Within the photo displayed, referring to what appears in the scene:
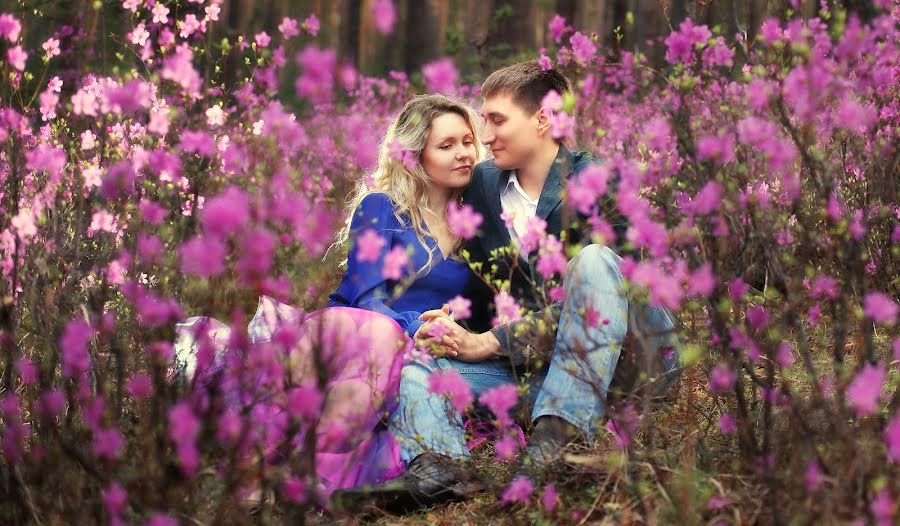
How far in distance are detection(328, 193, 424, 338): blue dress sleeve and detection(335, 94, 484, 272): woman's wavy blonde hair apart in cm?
5

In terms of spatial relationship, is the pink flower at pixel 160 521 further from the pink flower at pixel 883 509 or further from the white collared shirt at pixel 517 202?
the white collared shirt at pixel 517 202

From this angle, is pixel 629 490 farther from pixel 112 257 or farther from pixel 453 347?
pixel 112 257

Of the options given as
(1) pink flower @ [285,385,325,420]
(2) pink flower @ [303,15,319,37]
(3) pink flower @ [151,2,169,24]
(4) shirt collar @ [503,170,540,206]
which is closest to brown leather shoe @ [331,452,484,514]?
(1) pink flower @ [285,385,325,420]

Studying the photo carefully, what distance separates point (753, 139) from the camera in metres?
2.34

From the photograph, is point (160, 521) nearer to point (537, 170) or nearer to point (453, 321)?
point (453, 321)

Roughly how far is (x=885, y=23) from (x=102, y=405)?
81.0 inches

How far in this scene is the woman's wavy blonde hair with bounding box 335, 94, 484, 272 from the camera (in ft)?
13.1

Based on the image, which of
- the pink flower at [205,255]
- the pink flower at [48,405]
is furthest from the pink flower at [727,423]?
the pink flower at [48,405]

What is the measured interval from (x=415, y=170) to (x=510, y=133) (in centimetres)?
43

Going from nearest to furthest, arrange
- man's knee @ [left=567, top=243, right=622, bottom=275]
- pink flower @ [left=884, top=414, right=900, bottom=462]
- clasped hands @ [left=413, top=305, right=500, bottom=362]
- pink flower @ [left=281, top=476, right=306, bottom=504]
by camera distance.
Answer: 1. pink flower @ [left=884, top=414, right=900, bottom=462]
2. pink flower @ [left=281, top=476, right=306, bottom=504]
3. man's knee @ [left=567, top=243, right=622, bottom=275]
4. clasped hands @ [left=413, top=305, right=500, bottom=362]

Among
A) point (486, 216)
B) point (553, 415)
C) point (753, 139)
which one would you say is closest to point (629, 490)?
point (553, 415)

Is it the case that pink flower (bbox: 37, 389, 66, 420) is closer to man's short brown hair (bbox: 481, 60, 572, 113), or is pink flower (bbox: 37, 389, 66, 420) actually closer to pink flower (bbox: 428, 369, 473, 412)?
pink flower (bbox: 428, 369, 473, 412)

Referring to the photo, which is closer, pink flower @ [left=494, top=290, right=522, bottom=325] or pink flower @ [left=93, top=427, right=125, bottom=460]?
pink flower @ [left=93, top=427, right=125, bottom=460]

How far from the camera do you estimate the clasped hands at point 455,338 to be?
343 cm
